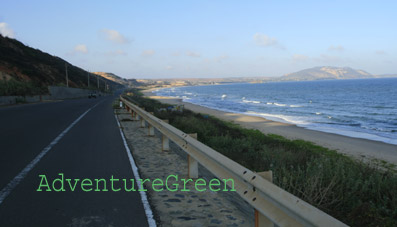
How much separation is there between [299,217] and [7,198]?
14.6 ft

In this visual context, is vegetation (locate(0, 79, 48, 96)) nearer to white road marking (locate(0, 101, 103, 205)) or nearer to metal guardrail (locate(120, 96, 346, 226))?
white road marking (locate(0, 101, 103, 205))

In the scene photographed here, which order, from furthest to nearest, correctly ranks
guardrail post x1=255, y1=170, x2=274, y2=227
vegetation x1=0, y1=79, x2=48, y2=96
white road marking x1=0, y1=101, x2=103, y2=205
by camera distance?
vegetation x1=0, y1=79, x2=48, y2=96 < white road marking x1=0, y1=101, x2=103, y2=205 < guardrail post x1=255, y1=170, x2=274, y2=227

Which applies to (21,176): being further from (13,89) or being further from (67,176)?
(13,89)

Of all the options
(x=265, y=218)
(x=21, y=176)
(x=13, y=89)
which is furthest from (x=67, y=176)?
(x=13, y=89)

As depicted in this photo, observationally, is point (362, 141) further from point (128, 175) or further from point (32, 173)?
point (32, 173)

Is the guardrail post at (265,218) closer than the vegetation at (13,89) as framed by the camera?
Yes

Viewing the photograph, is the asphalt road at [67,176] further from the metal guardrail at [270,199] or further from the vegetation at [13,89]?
the vegetation at [13,89]

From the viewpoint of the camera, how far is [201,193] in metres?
5.57

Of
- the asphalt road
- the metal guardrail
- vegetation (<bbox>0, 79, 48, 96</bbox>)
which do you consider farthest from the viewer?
vegetation (<bbox>0, 79, 48, 96</bbox>)

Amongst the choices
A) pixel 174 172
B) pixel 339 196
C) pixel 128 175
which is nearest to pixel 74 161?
pixel 128 175

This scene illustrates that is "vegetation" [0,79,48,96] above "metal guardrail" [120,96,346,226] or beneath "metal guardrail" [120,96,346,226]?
above

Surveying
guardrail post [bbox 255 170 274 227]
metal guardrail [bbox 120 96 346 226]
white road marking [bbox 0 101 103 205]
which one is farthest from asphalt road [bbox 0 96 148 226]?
guardrail post [bbox 255 170 274 227]

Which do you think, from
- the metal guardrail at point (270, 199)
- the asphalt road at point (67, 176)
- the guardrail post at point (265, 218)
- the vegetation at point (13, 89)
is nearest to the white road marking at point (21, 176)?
the asphalt road at point (67, 176)

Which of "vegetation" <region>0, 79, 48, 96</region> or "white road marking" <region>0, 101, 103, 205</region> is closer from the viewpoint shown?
"white road marking" <region>0, 101, 103, 205</region>
